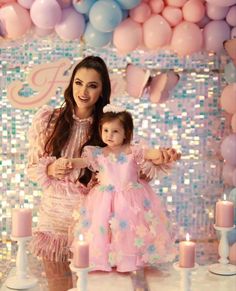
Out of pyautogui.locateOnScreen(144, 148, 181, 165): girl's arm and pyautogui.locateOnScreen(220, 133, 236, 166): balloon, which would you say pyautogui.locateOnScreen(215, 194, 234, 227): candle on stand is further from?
pyautogui.locateOnScreen(220, 133, 236, 166): balloon

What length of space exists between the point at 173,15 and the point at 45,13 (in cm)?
78

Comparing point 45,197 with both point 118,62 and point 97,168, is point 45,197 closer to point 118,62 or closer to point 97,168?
point 97,168

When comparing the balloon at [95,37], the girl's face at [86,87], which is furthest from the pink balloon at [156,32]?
the girl's face at [86,87]

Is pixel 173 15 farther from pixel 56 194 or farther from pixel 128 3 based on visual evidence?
pixel 56 194

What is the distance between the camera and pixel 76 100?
352cm

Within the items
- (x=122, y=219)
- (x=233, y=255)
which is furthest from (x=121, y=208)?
(x=233, y=255)

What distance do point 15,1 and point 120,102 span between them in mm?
924

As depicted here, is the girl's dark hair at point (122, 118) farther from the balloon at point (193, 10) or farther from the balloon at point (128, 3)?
the balloon at point (193, 10)

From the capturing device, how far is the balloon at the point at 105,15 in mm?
3854

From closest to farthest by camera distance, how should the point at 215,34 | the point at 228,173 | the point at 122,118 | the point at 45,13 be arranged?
the point at 122,118 → the point at 45,13 → the point at 215,34 → the point at 228,173

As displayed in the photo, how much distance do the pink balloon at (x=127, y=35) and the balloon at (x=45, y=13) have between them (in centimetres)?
37

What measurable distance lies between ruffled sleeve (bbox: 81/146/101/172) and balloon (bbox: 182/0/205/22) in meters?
1.15

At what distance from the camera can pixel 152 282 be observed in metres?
3.32

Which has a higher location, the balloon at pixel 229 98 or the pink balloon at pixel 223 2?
the pink balloon at pixel 223 2
